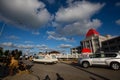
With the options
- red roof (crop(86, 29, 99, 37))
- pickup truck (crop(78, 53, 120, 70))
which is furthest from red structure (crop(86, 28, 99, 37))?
pickup truck (crop(78, 53, 120, 70))

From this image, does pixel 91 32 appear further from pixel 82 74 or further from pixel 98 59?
pixel 82 74

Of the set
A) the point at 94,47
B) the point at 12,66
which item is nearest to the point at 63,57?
the point at 12,66

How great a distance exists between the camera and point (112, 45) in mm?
59000

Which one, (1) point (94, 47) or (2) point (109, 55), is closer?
(2) point (109, 55)

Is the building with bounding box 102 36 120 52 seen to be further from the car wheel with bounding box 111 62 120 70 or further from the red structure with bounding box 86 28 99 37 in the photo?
the car wheel with bounding box 111 62 120 70

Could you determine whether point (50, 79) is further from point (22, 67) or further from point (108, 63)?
point (108, 63)

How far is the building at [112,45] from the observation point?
55128mm

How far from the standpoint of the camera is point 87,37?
7706 centimetres

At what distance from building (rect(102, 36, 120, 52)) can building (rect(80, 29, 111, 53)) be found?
2936 millimetres

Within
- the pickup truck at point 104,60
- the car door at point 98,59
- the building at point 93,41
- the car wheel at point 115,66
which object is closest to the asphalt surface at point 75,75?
the car wheel at point 115,66

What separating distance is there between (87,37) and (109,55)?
209ft

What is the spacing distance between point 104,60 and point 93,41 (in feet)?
192

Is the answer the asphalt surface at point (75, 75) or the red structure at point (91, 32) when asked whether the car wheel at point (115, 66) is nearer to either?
the asphalt surface at point (75, 75)

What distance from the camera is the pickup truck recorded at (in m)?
13.8
